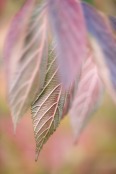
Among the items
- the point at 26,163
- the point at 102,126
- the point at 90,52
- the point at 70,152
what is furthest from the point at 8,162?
the point at 90,52

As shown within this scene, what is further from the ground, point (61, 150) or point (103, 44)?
point (103, 44)

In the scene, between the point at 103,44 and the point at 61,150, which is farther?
the point at 61,150

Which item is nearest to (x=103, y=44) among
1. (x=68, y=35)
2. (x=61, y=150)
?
(x=68, y=35)

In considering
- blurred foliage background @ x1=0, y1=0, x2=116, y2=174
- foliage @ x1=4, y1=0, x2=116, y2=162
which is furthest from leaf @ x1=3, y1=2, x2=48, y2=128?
blurred foliage background @ x1=0, y1=0, x2=116, y2=174

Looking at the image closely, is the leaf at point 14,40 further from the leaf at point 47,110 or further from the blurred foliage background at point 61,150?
the blurred foliage background at point 61,150

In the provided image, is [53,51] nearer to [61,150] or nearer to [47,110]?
[47,110]

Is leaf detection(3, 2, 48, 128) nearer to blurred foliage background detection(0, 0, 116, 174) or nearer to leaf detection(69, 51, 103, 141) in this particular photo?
leaf detection(69, 51, 103, 141)

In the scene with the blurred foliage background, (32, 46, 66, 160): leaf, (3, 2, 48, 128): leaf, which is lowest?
the blurred foliage background
